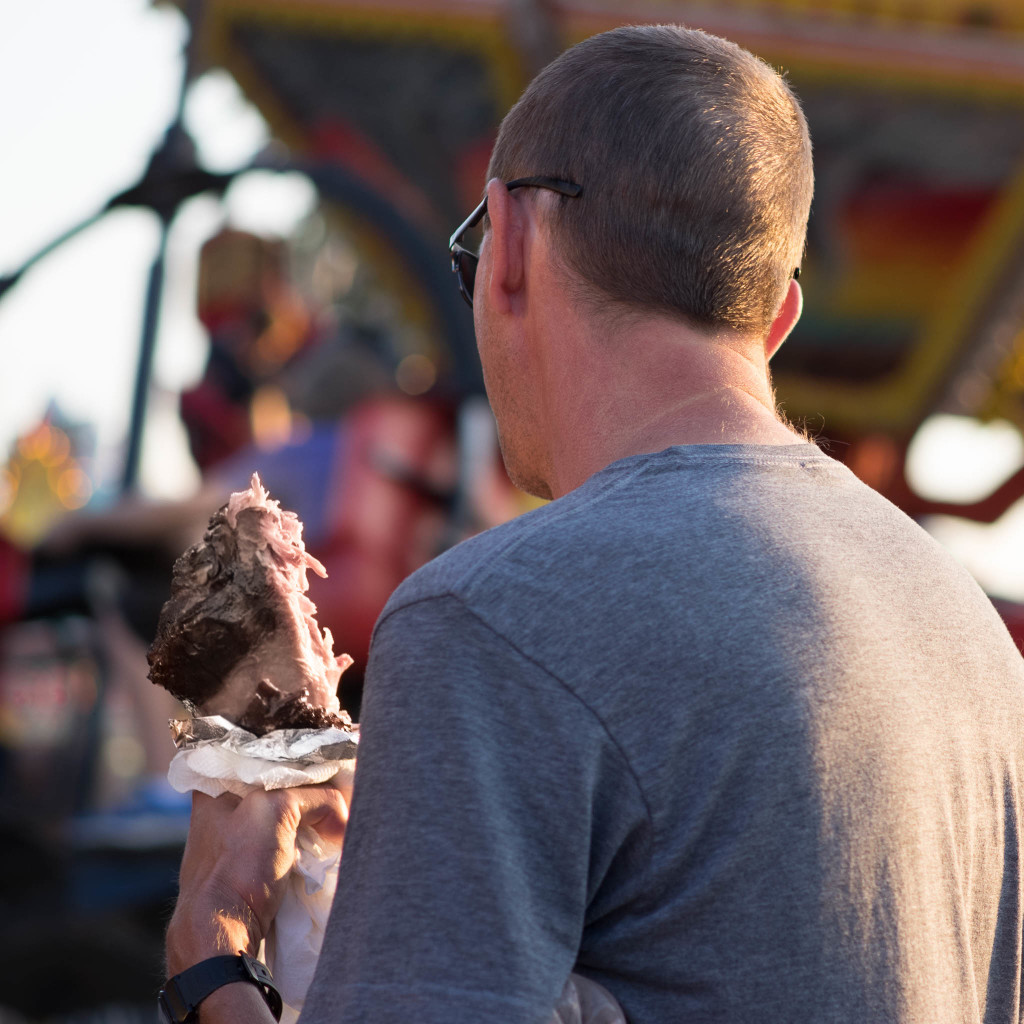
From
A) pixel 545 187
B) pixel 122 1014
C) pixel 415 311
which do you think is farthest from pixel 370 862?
pixel 415 311

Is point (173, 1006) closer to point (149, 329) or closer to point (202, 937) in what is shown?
point (202, 937)

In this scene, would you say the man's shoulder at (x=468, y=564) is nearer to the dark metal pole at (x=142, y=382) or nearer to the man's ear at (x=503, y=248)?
the man's ear at (x=503, y=248)

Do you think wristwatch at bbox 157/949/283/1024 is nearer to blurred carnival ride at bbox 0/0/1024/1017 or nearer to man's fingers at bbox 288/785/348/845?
man's fingers at bbox 288/785/348/845

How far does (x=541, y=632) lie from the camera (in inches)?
35.9

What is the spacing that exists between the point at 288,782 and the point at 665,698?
432 millimetres

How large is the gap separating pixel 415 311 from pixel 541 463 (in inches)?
225

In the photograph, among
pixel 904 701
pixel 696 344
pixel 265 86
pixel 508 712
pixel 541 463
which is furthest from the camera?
pixel 265 86

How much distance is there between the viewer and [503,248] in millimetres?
1217

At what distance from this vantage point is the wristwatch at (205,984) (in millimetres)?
1083

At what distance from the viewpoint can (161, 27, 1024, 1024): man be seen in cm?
88

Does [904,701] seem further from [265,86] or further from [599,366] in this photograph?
[265,86]

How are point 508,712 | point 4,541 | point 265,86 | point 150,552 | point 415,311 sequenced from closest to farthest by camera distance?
1. point 508,712
2. point 150,552
3. point 4,541
4. point 415,311
5. point 265,86

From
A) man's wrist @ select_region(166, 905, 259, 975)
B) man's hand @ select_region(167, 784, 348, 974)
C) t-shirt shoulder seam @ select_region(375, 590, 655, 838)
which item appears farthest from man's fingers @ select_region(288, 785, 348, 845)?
t-shirt shoulder seam @ select_region(375, 590, 655, 838)

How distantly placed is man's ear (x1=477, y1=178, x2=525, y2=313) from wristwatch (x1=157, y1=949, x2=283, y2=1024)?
637 millimetres
